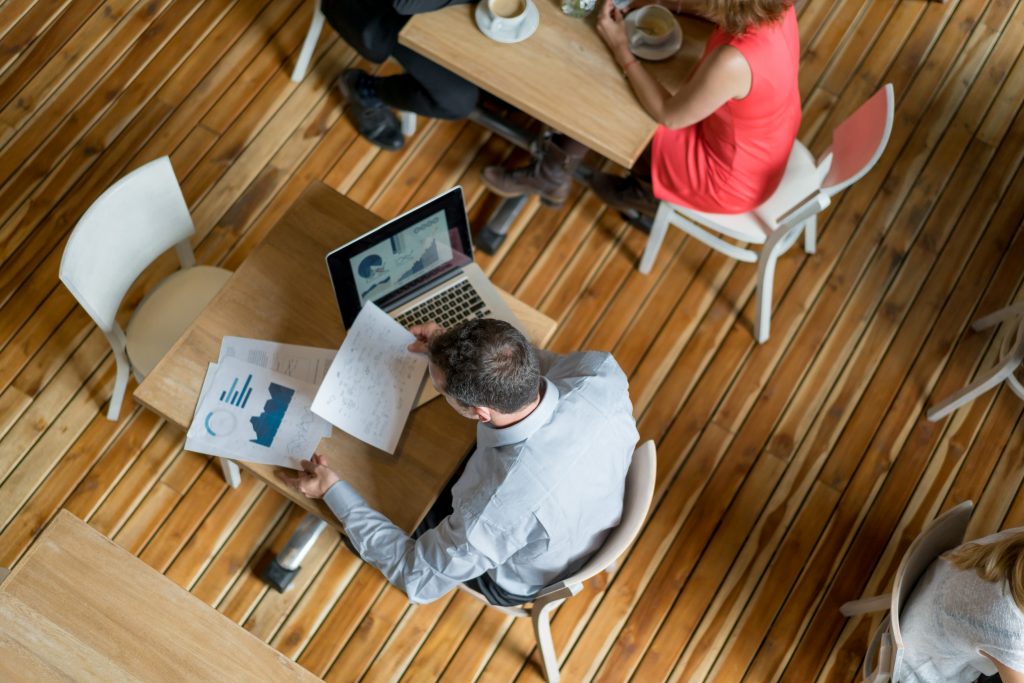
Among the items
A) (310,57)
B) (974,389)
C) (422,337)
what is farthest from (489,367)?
(310,57)

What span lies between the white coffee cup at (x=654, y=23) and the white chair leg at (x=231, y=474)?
1.86 metres

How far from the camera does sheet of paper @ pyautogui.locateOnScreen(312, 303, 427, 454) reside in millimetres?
2260

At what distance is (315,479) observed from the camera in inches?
86.2

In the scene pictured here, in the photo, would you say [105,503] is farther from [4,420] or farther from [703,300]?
[703,300]

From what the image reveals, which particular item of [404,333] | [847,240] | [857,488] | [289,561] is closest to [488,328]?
[404,333]

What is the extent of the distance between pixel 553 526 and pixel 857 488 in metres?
1.73

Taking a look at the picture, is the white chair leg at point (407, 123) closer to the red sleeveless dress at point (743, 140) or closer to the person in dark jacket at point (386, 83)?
the person in dark jacket at point (386, 83)

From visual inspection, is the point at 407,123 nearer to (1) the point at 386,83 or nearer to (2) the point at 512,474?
(1) the point at 386,83

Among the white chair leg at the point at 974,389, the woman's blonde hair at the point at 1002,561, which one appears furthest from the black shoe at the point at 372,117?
the woman's blonde hair at the point at 1002,561

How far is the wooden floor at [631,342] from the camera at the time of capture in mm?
3080

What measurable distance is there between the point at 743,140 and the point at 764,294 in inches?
26.6

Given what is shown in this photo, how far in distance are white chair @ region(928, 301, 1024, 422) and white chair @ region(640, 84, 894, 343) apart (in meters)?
0.69

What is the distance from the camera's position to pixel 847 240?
12.2ft

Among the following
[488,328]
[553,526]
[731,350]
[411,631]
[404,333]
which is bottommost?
[411,631]
